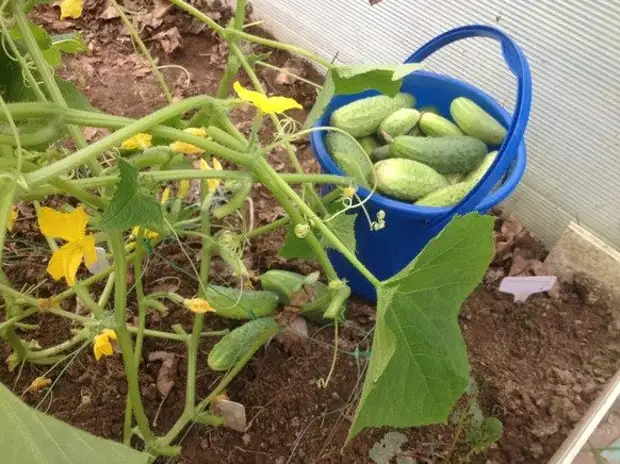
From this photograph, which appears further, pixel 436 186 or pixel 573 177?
pixel 573 177

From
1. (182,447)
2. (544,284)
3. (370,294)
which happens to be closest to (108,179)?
(182,447)

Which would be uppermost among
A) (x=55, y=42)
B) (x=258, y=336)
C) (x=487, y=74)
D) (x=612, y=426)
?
(x=487, y=74)

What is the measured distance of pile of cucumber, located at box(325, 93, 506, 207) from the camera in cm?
126

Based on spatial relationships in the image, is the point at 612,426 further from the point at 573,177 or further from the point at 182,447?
the point at 182,447

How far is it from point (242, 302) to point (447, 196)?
1.39 feet

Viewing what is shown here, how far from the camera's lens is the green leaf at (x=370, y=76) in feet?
2.80

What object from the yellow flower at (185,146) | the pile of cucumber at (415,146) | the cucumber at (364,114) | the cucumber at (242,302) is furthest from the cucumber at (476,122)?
the yellow flower at (185,146)

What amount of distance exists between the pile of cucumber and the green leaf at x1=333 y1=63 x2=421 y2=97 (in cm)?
30

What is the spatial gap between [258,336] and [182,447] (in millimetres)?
239

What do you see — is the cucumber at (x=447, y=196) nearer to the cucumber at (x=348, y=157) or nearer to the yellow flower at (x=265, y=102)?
the cucumber at (x=348, y=157)

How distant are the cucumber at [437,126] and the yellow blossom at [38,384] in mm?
880

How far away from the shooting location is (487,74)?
5.18 feet

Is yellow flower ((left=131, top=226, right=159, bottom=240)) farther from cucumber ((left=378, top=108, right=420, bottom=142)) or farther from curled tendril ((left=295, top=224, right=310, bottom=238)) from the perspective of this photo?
cucumber ((left=378, top=108, right=420, bottom=142))

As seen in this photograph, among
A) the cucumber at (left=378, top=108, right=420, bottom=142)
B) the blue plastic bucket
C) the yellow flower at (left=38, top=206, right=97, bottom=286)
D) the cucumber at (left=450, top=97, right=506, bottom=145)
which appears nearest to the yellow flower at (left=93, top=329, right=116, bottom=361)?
the yellow flower at (left=38, top=206, right=97, bottom=286)
